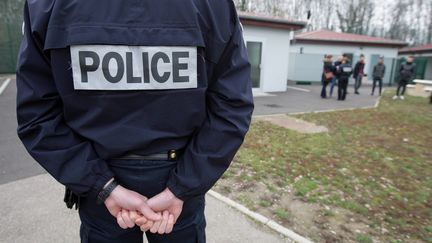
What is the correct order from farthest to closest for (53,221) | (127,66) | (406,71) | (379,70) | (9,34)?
(9,34) < (379,70) < (406,71) < (53,221) < (127,66)

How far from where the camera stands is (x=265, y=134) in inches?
275

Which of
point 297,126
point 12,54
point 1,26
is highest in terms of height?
point 1,26

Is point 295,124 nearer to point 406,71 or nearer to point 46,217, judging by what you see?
point 46,217

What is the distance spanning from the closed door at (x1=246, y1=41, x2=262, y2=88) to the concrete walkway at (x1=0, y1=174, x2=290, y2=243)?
11.7m

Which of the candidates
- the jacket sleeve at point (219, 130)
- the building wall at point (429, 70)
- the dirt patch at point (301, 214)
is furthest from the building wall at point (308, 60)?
the jacket sleeve at point (219, 130)

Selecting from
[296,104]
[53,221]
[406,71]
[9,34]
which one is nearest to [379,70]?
[406,71]

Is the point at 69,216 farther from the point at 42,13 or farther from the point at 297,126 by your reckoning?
the point at 297,126

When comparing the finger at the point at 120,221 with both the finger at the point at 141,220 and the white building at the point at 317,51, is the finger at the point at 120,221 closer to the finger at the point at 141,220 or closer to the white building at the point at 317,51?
the finger at the point at 141,220

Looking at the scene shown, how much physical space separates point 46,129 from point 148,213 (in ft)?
1.74

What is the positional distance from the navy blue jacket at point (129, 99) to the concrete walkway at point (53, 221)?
1.83 metres

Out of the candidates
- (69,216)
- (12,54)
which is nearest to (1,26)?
(12,54)

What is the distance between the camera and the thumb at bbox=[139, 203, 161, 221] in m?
1.30

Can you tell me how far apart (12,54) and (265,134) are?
1541cm

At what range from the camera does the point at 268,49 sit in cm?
1500
